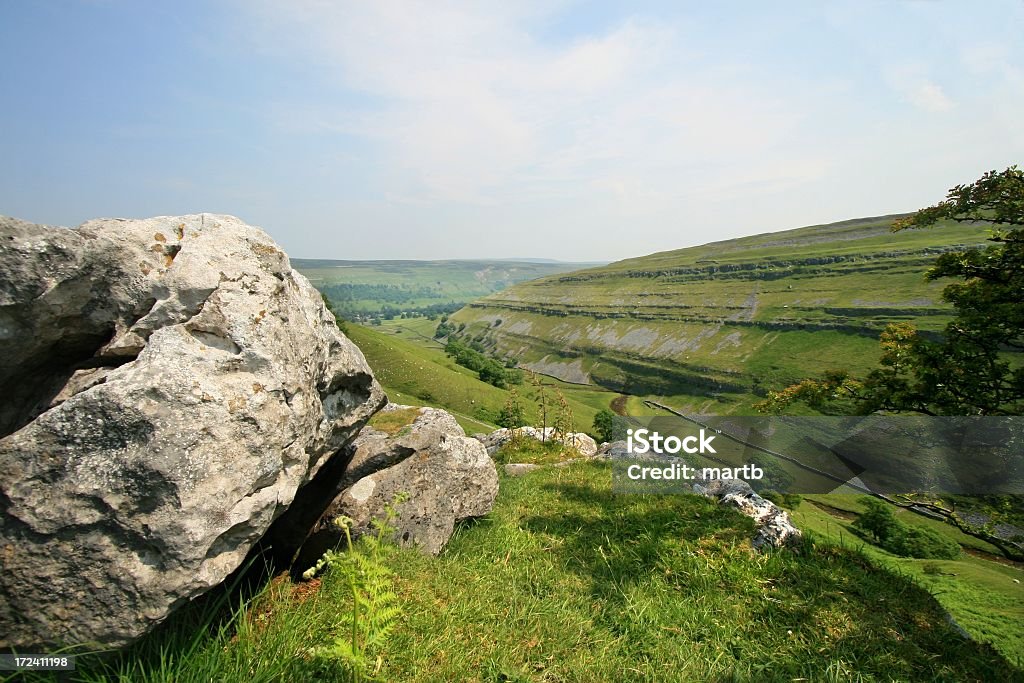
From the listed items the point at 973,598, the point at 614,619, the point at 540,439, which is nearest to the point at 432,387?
the point at 540,439

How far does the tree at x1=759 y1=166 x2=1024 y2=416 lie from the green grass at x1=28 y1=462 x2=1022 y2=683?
833 centimetres

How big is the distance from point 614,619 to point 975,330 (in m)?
14.7

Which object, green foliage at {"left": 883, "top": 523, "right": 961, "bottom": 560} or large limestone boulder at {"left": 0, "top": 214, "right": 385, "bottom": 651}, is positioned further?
green foliage at {"left": 883, "top": 523, "right": 961, "bottom": 560}

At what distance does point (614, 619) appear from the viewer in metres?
6.56

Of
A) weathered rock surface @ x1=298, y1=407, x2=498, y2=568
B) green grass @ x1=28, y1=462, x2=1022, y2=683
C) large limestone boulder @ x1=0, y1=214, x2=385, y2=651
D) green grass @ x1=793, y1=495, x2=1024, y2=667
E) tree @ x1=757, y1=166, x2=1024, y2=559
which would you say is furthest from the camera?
tree @ x1=757, y1=166, x2=1024, y2=559

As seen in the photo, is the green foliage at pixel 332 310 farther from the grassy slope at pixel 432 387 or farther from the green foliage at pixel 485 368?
the green foliage at pixel 485 368

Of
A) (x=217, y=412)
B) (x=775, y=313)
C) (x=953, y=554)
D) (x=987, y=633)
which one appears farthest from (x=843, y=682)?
(x=775, y=313)

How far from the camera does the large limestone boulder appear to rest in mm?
3879

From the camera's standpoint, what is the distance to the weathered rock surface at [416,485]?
725 centimetres

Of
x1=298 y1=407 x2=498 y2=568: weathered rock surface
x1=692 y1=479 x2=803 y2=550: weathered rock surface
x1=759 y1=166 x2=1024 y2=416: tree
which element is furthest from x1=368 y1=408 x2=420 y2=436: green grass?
x1=759 y1=166 x2=1024 y2=416: tree

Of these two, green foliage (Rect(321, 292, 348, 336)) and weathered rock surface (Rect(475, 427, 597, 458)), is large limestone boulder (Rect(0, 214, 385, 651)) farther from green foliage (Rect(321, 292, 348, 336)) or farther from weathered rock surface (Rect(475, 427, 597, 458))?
weathered rock surface (Rect(475, 427, 597, 458))

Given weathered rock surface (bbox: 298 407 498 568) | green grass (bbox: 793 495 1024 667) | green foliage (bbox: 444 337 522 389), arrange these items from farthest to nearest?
green foliage (bbox: 444 337 522 389) < green grass (bbox: 793 495 1024 667) < weathered rock surface (bbox: 298 407 498 568)

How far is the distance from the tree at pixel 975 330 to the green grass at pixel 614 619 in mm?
8335

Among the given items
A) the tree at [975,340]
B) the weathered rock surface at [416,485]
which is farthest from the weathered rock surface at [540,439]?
the tree at [975,340]
